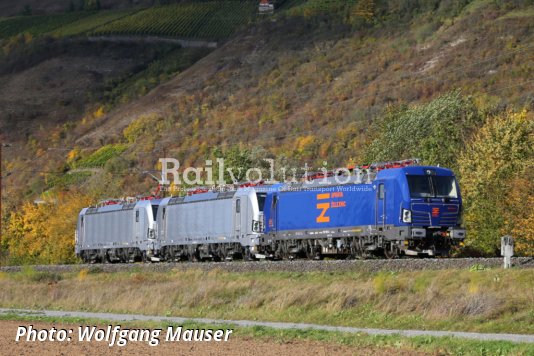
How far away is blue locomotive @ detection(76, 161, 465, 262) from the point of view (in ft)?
133

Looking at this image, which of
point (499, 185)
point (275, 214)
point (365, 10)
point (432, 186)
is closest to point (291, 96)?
point (365, 10)

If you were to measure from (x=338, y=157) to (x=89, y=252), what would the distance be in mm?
27091

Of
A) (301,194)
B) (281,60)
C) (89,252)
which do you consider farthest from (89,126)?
(301,194)

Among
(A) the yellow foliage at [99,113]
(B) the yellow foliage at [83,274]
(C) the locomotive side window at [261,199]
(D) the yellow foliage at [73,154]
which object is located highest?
(A) the yellow foliage at [99,113]

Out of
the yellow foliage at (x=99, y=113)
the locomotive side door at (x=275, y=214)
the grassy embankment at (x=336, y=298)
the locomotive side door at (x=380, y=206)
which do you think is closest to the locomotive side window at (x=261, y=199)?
the locomotive side door at (x=275, y=214)

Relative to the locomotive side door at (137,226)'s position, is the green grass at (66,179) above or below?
above

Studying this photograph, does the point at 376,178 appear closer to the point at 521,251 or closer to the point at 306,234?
the point at 306,234

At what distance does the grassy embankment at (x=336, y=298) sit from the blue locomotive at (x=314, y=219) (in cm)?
376

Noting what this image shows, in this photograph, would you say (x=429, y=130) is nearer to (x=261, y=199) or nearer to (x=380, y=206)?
(x=261, y=199)

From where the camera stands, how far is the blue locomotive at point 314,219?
133 ft

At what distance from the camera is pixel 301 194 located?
4684 cm

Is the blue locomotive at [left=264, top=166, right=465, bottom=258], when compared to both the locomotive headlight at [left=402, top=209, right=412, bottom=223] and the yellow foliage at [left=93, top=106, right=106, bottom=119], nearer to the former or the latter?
the locomotive headlight at [left=402, top=209, right=412, bottom=223]

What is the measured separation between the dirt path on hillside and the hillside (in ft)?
108

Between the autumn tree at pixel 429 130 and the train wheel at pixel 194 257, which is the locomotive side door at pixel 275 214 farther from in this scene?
the autumn tree at pixel 429 130
